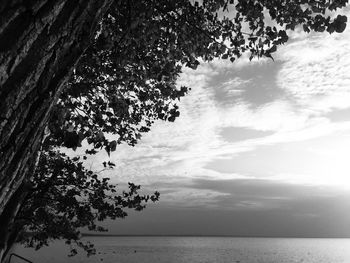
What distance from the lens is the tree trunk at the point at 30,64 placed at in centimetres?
221

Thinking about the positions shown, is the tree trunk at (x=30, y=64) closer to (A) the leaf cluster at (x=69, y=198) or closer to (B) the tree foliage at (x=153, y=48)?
(B) the tree foliage at (x=153, y=48)

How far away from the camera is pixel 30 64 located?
2.31 metres

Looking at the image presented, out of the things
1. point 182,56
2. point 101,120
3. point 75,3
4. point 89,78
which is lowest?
point 75,3

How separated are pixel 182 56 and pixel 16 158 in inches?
343

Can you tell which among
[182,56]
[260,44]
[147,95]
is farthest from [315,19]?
[147,95]

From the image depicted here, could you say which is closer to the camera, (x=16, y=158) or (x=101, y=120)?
(x=16, y=158)

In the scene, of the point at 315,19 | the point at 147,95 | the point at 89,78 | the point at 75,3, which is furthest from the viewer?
the point at 147,95

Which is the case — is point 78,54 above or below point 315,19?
below

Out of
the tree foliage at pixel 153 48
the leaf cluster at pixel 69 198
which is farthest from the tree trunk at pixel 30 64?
the leaf cluster at pixel 69 198

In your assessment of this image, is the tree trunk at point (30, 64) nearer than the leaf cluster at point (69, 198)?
Yes

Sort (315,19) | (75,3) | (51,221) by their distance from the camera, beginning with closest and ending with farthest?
(75,3)
(315,19)
(51,221)

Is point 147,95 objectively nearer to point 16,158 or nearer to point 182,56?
point 182,56

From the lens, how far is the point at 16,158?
8.05 feet

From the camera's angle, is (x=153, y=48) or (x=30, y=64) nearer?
(x=30, y=64)
